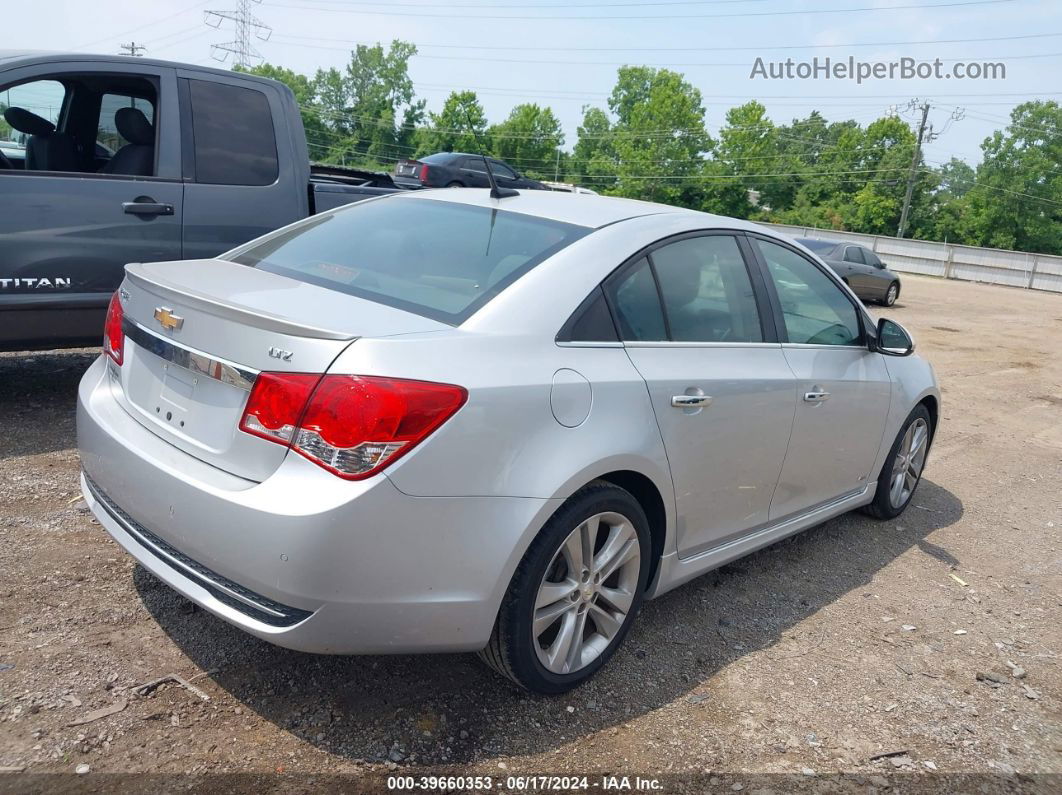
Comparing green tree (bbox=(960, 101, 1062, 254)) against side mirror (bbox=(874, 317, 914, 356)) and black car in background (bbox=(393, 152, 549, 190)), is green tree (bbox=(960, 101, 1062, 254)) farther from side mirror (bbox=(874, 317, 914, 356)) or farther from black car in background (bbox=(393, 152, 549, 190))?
side mirror (bbox=(874, 317, 914, 356))

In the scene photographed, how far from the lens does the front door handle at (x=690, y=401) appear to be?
3.12 meters

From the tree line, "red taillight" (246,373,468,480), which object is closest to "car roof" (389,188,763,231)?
"red taillight" (246,373,468,480)

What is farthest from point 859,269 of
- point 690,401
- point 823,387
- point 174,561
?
point 174,561

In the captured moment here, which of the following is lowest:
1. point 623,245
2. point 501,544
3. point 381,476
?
point 501,544

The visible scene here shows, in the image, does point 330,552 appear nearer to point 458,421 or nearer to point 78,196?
point 458,421

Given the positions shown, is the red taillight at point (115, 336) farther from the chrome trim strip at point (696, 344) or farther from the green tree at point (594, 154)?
the green tree at point (594, 154)

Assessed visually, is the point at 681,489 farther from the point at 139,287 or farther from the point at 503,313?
the point at 139,287

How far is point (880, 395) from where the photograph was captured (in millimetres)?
4488

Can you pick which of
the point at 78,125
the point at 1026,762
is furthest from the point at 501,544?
the point at 78,125

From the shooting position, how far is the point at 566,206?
11.7 feet

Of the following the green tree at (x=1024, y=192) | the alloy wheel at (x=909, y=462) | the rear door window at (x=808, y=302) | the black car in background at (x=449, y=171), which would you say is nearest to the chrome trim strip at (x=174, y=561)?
the rear door window at (x=808, y=302)

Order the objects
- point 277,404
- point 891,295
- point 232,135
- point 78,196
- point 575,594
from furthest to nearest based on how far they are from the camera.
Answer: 1. point 891,295
2. point 232,135
3. point 78,196
4. point 575,594
5. point 277,404

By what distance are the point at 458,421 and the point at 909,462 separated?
3.63 meters

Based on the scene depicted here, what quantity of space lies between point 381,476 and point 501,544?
0.42m
